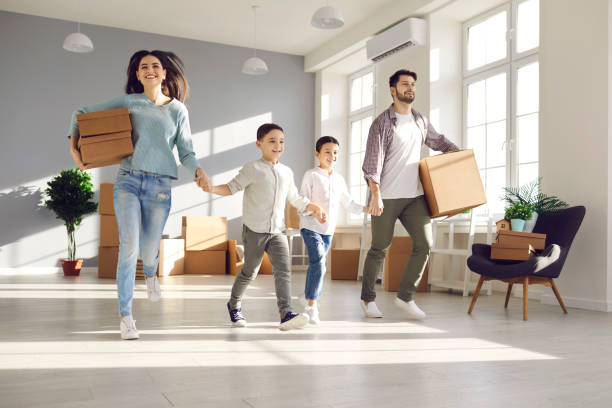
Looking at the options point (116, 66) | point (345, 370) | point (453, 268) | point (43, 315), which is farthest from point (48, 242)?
point (345, 370)

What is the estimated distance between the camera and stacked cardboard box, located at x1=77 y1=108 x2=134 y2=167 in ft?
8.11

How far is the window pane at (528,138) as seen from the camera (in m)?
5.05

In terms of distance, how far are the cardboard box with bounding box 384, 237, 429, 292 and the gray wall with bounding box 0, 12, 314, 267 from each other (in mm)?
3409

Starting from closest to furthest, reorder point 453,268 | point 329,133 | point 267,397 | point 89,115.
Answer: point 267,397, point 89,115, point 453,268, point 329,133

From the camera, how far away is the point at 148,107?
2.61m

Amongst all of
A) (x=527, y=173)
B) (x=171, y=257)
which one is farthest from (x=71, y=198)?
(x=527, y=173)

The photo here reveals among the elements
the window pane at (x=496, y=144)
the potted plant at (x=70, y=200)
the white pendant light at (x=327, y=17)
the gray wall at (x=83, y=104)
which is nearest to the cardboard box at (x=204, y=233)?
the gray wall at (x=83, y=104)

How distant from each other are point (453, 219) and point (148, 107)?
3509 mm

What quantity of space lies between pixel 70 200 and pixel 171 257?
1.40m

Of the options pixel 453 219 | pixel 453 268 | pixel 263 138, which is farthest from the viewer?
pixel 453 268

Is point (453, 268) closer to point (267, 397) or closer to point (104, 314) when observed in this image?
point (104, 314)

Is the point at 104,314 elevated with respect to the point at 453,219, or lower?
lower

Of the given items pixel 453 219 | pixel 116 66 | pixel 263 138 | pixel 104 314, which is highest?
pixel 116 66

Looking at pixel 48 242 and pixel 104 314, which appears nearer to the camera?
pixel 104 314
